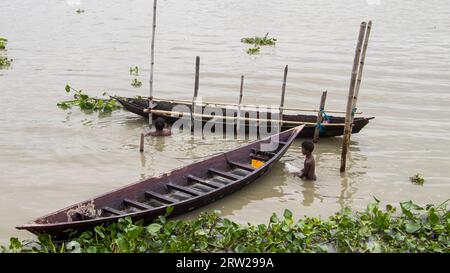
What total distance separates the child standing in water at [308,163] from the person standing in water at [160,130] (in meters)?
3.33

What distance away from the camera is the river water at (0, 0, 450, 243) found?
9.44 m

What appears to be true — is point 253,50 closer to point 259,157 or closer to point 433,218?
point 259,157

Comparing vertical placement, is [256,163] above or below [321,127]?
below

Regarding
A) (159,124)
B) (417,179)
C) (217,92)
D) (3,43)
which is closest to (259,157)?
(159,124)

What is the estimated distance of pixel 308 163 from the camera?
9609mm

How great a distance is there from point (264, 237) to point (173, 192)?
6.92ft

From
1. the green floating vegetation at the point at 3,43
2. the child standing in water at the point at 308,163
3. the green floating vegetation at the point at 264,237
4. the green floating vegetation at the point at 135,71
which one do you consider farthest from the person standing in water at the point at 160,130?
the green floating vegetation at the point at 3,43

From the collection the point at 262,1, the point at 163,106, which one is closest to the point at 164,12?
the point at 262,1

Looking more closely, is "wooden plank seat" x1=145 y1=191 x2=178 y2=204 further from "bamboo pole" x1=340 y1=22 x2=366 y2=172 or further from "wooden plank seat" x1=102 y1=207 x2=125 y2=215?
"bamboo pole" x1=340 y1=22 x2=366 y2=172

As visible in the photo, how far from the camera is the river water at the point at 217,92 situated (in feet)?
31.0

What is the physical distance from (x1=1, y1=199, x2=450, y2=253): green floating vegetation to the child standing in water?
2128 mm

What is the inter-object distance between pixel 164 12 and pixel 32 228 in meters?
25.4

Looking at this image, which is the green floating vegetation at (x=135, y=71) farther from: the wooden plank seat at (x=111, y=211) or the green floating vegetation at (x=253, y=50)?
the wooden plank seat at (x=111, y=211)

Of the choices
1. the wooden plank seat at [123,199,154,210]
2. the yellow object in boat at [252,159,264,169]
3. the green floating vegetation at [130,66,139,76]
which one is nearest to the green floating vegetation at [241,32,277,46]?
the green floating vegetation at [130,66,139,76]
